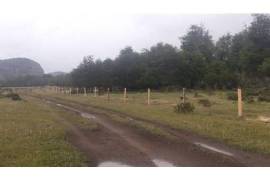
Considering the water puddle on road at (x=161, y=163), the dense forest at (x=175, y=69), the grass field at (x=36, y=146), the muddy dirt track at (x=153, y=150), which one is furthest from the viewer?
the dense forest at (x=175, y=69)

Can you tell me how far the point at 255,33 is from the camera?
67688 mm

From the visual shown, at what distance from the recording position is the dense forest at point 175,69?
66.9 metres

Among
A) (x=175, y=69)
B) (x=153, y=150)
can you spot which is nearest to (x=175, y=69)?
(x=175, y=69)

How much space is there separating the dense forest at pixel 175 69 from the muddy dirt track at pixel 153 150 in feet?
168

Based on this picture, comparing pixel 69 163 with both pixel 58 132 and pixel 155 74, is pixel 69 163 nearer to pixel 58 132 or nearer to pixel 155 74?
pixel 58 132

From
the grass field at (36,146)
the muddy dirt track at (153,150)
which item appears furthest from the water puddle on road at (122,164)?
the grass field at (36,146)

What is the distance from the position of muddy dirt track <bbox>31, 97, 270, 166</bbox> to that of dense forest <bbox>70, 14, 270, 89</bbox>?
51327 mm

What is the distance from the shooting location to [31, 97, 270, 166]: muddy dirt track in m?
9.64

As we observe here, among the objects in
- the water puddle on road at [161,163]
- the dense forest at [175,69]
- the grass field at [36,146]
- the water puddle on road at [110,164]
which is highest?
the dense forest at [175,69]

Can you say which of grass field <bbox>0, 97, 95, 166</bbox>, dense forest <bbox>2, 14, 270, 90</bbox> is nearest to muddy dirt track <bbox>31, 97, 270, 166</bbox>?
grass field <bbox>0, 97, 95, 166</bbox>

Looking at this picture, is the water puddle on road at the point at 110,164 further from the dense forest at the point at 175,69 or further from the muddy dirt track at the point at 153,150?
the dense forest at the point at 175,69

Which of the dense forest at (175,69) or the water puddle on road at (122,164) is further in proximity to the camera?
the dense forest at (175,69)

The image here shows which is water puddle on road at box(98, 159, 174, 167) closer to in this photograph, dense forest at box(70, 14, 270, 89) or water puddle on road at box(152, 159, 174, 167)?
water puddle on road at box(152, 159, 174, 167)

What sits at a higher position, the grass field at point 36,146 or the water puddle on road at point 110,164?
the grass field at point 36,146
